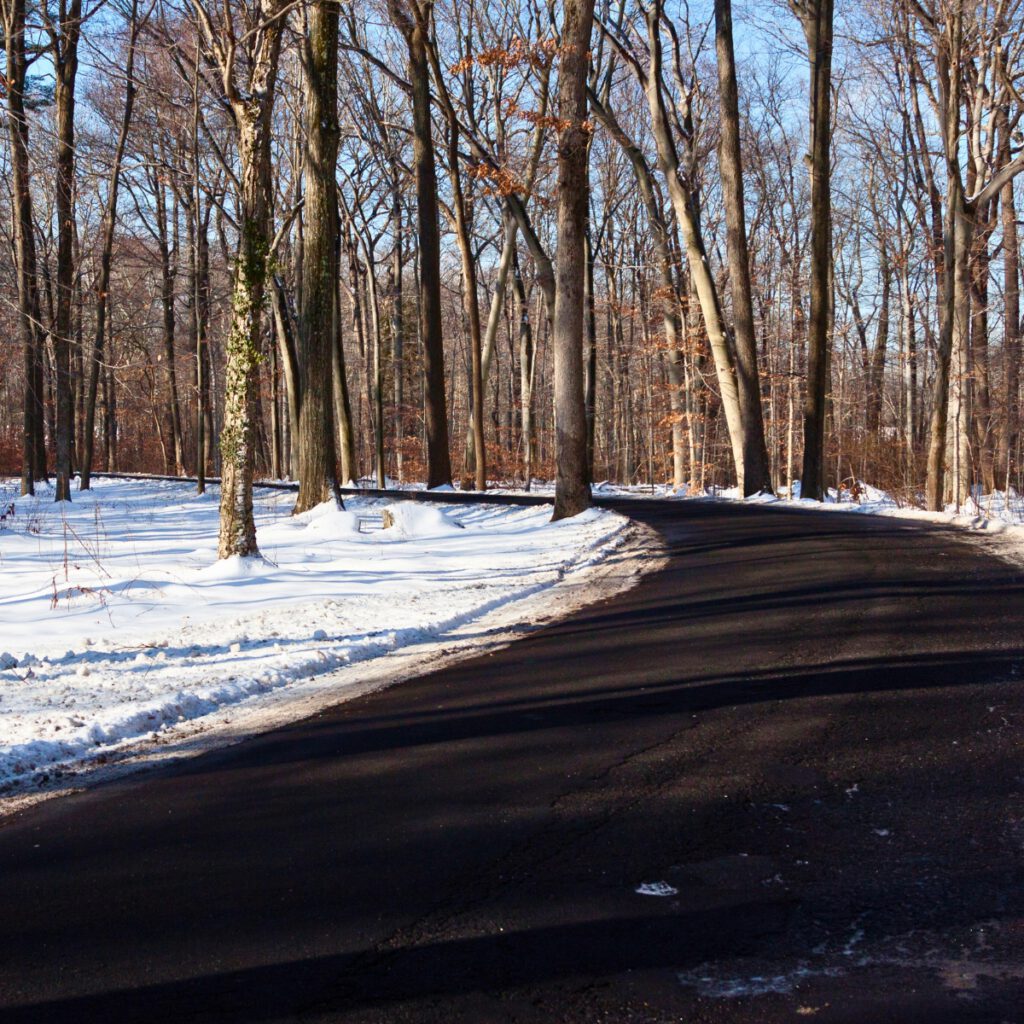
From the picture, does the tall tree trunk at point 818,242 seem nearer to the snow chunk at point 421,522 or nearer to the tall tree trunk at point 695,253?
the tall tree trunk at point 695,253

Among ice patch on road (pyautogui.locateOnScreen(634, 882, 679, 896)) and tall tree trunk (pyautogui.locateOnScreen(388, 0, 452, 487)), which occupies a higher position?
tall tree trunk (pyautogui.locateOnScreen(388, 0, 452, 487))

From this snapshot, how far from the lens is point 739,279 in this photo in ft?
78.7

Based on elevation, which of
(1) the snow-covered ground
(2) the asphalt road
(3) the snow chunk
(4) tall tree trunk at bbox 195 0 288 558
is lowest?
(2) the asphalt road

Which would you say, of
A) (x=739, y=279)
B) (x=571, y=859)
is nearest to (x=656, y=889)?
(x=571, y=859)

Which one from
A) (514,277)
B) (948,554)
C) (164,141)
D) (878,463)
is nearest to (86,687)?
(948,554)

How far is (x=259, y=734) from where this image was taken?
559 centimetres

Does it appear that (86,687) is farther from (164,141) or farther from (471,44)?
(471,44)

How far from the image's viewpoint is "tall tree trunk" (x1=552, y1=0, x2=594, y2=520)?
55.6ft

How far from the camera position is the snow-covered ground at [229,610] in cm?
601

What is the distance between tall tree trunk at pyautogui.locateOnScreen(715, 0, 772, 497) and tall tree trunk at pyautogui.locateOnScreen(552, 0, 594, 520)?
24.9 feet

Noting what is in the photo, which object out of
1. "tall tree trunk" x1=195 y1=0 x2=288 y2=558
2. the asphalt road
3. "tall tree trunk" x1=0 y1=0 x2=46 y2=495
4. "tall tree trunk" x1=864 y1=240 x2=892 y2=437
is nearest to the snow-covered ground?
"tall tree trunk" x1=195 y1=0 x2=288 y2=558

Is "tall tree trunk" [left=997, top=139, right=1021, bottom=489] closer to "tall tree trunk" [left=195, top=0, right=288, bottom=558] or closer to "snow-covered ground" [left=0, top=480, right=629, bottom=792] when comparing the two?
"snow-covered ground" [left=0, top=480, right=629, bottom=792]

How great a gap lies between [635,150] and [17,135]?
20.0 metres

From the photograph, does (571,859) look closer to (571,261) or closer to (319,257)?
(571,261)
